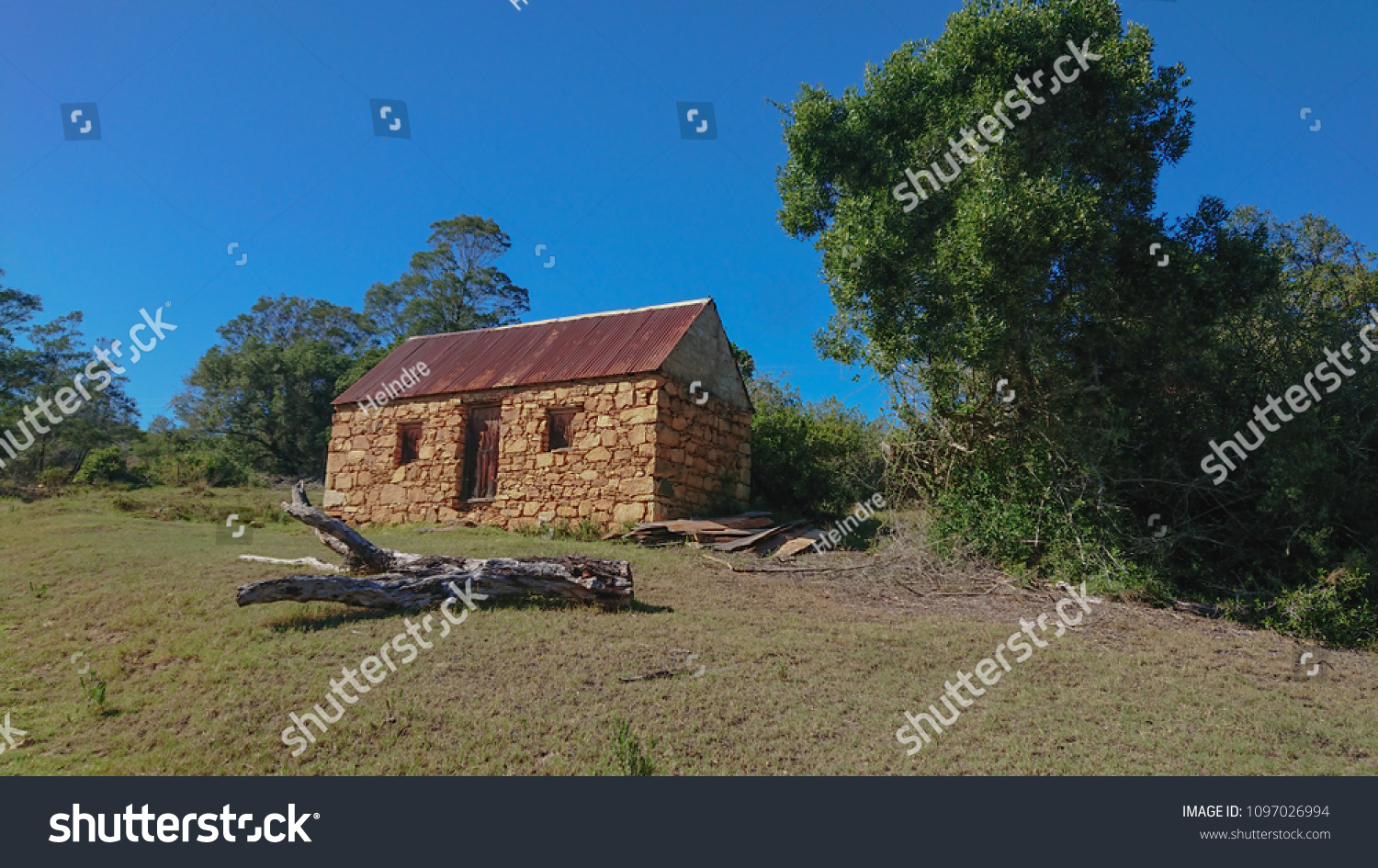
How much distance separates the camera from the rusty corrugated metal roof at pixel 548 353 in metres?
17.0

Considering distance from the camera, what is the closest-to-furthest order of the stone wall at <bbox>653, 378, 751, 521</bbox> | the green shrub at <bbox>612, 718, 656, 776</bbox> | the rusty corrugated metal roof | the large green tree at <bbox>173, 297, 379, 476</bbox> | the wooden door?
1. the green shrub at <bbox>612, 718, 656, 776</bbox>
2. the stone wall at <bbox>653, 378, 751, 521</bbox>
3. the rusty corrugated metal roof
4. the wooden door
5. the large green tree at <bbox>173, 297, 379, 476</bbox>

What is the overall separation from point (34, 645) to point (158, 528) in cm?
945

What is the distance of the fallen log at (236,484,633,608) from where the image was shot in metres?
Answer: 8.69

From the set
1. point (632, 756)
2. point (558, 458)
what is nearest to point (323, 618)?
point (632, 756)

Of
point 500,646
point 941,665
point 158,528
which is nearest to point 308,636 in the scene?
point 500,646

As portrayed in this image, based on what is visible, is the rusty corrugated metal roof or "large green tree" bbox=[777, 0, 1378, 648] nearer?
"large green tree" bbox=[777, 0, 1378, 648]

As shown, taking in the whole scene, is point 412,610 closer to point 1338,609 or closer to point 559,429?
point 559,429

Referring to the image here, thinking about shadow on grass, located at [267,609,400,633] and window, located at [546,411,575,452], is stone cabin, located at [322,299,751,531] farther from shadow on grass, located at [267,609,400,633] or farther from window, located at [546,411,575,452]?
shadow on grass, located at [267,609,400,633]

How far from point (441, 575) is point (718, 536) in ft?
23.4

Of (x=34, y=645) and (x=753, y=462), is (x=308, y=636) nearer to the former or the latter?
(x=34, y=645)

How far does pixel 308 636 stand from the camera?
302 inches

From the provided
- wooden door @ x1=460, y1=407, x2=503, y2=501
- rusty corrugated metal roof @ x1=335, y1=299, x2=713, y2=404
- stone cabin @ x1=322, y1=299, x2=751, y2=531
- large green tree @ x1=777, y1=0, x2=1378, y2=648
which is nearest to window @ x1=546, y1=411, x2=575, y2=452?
stone cabin @ x1=322, y1=299, x2=751, y2=531

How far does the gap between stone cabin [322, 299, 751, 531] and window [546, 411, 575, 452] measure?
1.2 inches

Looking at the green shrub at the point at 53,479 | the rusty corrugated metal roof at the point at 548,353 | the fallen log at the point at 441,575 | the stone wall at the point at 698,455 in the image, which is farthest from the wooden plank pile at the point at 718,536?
the green shrub at the point at 53,479
